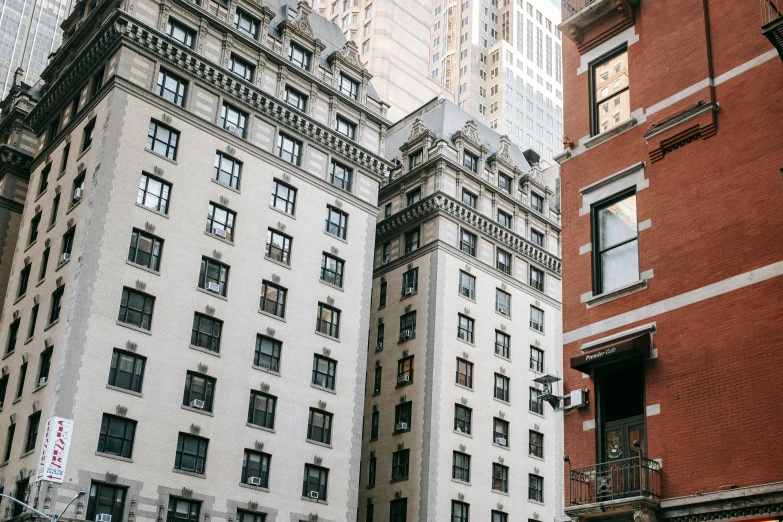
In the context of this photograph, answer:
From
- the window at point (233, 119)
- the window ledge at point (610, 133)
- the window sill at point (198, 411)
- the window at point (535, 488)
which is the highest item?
the window at point (233, 119)

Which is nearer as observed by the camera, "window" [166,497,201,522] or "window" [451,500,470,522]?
"window" [166,497,201,522]

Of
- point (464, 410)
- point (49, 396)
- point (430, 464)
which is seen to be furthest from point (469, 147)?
point (49, 396)

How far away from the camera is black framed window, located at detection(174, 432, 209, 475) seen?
140 feet

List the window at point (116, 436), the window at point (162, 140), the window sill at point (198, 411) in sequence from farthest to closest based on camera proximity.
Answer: the window at point (162, 140) → the window sill at point (198, 411) → the window at point (116, 436)

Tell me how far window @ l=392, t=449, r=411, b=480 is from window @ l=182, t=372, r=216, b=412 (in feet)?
→ 55.0

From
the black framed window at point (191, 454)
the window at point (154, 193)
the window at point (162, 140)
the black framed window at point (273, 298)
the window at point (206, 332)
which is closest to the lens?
the black framed window at point (191, 454)

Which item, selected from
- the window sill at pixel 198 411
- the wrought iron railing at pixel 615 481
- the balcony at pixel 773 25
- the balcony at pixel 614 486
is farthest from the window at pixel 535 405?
the balcony at pixel 773 25

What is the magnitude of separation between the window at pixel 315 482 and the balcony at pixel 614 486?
93.1ft

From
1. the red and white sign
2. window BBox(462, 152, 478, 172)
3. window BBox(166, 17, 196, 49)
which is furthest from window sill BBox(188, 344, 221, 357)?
window BBox(462, 152, 478, 172)

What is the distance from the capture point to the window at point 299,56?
55.8m

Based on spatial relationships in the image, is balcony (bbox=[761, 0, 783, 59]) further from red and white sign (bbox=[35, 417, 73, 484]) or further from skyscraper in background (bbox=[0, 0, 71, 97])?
skyscraper in background (bbox=[0, 0, 71, 97])

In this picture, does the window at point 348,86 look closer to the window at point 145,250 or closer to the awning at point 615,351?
the window at point 145,250

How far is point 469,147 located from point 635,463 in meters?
49.9

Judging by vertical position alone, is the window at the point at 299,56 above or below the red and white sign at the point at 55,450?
above
